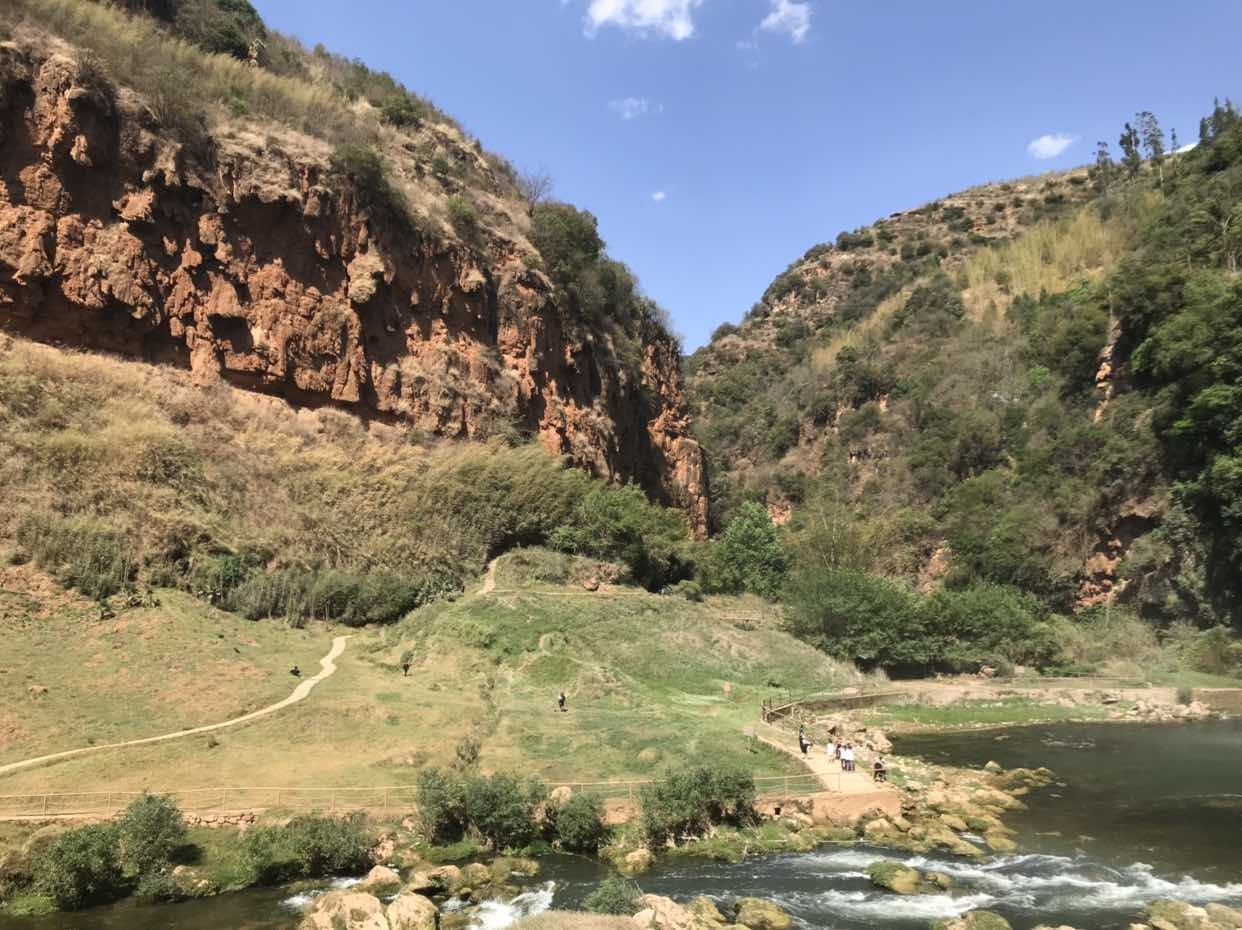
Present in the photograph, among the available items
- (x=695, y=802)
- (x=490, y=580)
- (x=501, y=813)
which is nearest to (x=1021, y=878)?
(x=695, y=802)

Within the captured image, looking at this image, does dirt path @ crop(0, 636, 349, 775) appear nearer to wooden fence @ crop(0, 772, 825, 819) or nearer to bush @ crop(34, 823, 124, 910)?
wooden fence @ crop(0, 772, 825, 819)

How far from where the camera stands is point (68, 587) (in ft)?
89.2

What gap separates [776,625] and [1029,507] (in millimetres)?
24735

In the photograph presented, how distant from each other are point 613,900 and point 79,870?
32.2ft

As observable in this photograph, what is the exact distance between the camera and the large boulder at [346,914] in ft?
42.8

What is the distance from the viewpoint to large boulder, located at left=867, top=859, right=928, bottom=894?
15.8 m

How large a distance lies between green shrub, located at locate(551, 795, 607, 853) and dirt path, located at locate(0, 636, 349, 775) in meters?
10.0

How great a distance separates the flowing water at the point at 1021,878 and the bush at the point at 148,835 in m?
0.89

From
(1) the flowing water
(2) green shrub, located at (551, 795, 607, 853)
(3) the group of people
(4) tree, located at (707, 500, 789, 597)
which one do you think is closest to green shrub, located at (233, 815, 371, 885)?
(1) the flowing water

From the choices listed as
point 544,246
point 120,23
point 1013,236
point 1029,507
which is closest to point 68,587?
point 120,23

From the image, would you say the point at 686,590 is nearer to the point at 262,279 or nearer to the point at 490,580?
the point at 490,580

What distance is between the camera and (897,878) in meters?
16.0

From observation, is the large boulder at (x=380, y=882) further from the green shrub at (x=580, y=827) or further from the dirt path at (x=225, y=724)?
the dirt path at (x=225, y=724)

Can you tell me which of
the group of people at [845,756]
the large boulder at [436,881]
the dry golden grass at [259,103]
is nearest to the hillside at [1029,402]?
the group of people at [845,756]
